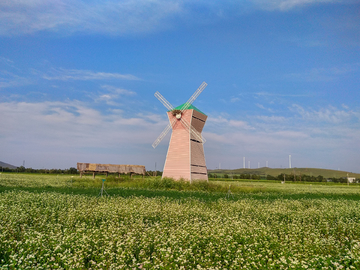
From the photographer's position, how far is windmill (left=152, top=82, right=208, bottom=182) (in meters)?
42.6

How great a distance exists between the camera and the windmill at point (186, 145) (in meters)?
42.6

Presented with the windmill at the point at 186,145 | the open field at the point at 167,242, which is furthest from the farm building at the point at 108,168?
the open field at the point at 167,242

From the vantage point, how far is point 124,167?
55469 mm

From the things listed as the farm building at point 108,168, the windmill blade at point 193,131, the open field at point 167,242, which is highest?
the windmill blade at point 193,131

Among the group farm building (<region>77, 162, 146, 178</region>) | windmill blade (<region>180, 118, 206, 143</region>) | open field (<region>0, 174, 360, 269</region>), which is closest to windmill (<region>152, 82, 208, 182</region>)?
windmill blade (<region>180, 118, 206, 143</region>)

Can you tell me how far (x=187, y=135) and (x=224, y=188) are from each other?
10011mm

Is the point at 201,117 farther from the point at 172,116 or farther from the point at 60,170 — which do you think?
the point at 60,170

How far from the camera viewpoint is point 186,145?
43.1m

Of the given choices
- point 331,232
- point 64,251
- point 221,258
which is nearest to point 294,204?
point 331,232

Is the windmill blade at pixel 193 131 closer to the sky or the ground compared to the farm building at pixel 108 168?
closer to the sky

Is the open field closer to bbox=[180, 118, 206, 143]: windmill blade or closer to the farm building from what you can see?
bbox=[180, 118, 206, 143]: windmill blade

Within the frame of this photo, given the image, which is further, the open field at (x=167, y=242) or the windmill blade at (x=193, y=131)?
the windmill blade at (x=193, y=131)

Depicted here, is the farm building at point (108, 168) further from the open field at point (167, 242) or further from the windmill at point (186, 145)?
the open field at point (167, 242)

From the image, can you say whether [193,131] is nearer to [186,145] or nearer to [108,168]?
[186,145]
